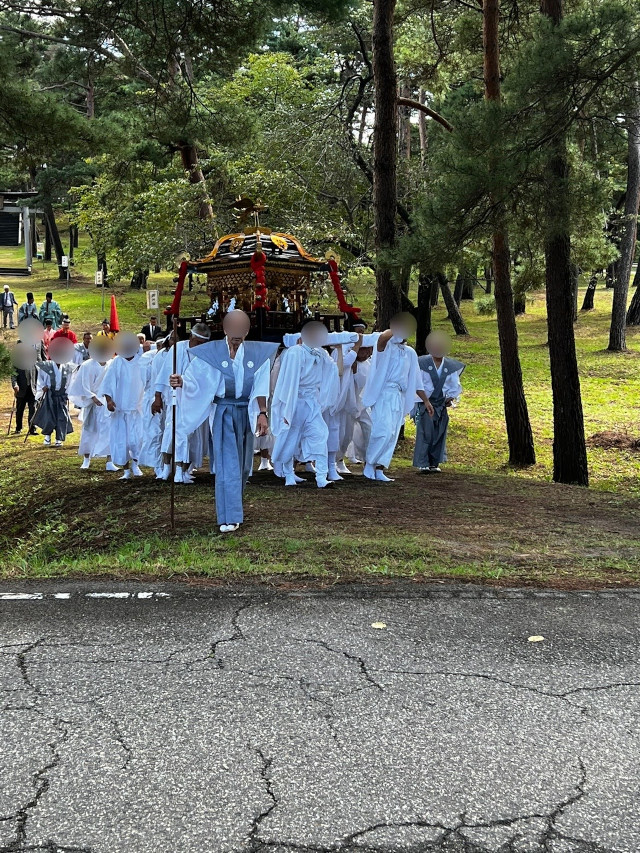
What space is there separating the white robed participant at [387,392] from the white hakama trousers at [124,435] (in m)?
3.34

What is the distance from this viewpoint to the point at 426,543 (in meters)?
8.02

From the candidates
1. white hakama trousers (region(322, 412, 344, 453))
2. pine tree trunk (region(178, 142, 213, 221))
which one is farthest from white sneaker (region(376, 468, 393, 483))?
pine tree trunk (region(178, 142, 213, 221))

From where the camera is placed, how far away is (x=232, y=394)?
8391 millimetres

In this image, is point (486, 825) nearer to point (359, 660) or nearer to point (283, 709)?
point (283, 709)

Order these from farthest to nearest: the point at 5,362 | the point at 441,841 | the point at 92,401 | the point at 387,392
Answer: the point at 92,401 → the point at 387,392 → the point at 5,362 → the point at 441,841

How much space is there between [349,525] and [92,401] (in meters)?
6.58

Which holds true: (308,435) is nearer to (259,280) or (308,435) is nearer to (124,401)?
(259,280)

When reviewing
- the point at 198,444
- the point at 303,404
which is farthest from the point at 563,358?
the point at 198,444

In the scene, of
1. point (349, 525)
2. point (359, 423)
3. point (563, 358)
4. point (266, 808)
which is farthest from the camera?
point (563, 358)

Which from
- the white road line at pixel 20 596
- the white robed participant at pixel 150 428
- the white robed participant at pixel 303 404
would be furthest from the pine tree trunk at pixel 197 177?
the white road line at pixel 20 596

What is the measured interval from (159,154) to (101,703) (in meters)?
17.1

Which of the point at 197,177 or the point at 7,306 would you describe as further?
the point at 7,306

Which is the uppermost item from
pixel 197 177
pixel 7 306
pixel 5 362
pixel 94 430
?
pixel 197 177

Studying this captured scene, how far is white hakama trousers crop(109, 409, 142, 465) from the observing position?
13398mm
